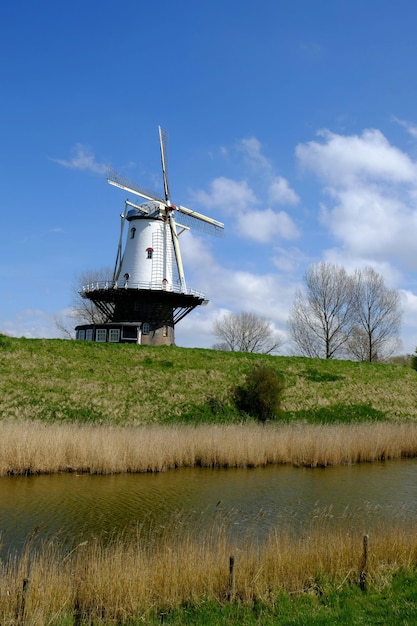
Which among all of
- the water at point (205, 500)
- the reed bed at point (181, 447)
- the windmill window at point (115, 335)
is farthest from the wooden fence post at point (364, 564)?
the windmill window at point (115, 335)

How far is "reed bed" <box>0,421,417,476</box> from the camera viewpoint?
1498 centimetres

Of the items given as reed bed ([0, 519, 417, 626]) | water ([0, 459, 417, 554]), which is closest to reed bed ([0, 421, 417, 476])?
water ([0, 459, 417, 554])

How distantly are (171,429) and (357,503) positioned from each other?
25.7 ft

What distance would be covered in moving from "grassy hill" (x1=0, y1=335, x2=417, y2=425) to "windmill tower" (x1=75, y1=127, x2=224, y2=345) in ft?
18.7

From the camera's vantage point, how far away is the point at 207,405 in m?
24.7

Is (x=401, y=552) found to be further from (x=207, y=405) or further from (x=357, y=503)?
(x=207, y=405)

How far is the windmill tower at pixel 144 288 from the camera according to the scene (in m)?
35.2

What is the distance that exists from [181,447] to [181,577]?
10.4 m

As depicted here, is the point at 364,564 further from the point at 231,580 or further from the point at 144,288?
the point at 144,288

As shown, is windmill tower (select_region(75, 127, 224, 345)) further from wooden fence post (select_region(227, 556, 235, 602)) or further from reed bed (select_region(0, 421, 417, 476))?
wooden fence post (select_region(227, 556, 235, 602))

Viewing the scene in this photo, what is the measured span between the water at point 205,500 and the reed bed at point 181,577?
1247 millimetres

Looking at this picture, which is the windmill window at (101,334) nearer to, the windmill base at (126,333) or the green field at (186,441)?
the windmill base at (126,333)

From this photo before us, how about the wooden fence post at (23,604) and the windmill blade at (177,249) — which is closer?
the wooden fence post at (23,604)

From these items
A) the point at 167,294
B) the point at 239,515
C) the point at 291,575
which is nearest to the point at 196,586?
the point at 291,575
